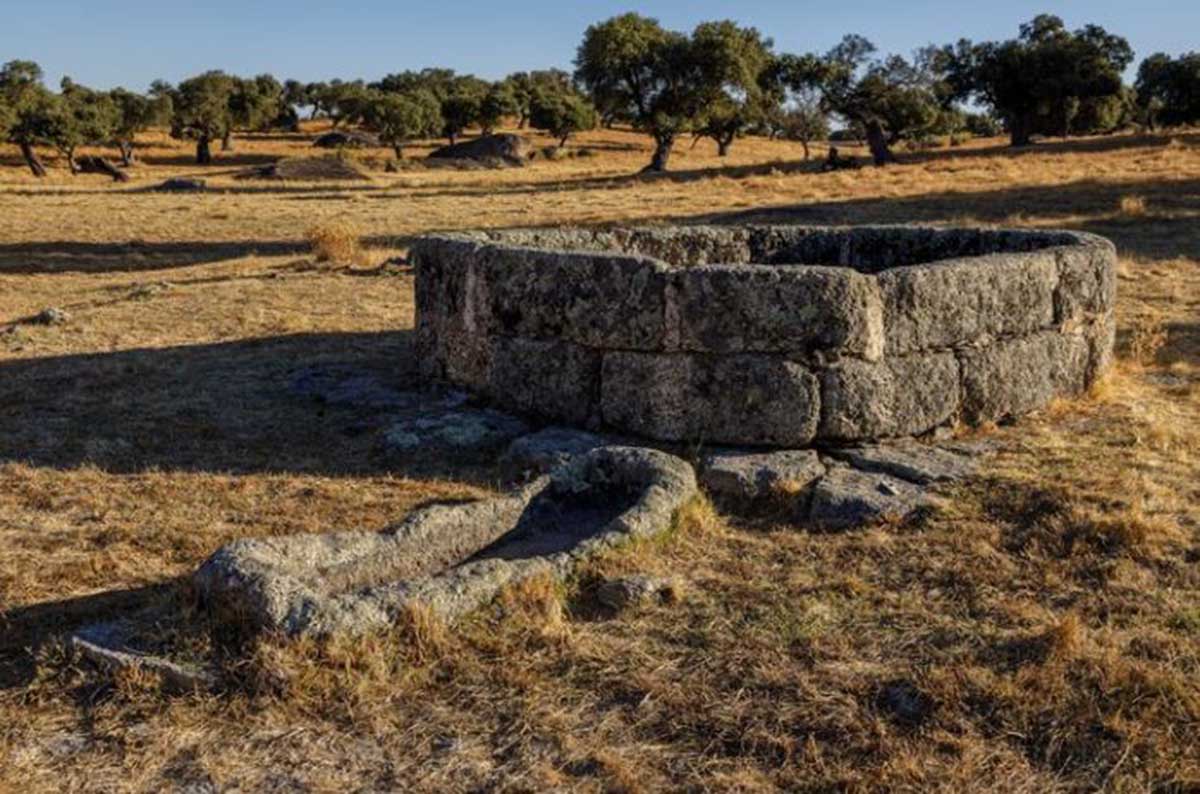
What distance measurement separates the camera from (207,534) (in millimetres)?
6148

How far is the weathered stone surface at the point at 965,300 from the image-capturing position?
24.5 feet

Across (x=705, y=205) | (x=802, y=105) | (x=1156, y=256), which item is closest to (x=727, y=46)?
(x=802, y=105)

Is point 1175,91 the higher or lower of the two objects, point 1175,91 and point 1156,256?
the higher

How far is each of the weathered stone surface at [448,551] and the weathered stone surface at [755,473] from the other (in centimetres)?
39

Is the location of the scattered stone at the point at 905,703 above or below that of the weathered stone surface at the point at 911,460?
below

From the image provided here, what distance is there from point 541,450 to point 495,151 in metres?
46.4

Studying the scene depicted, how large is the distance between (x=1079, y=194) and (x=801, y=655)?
68.8 feet

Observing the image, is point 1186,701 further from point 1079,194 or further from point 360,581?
point 1079,194

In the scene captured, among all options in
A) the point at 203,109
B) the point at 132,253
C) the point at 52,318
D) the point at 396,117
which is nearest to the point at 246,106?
the point at 203,109

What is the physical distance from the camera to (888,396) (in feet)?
24.2

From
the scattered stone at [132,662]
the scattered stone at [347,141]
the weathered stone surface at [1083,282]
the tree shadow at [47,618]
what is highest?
the scattered stone at [347,141]

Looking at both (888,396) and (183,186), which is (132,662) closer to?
(888,396)

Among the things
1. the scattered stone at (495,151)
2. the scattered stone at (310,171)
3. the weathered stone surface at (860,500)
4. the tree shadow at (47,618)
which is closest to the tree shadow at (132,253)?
the weathered stone surface at (860,500)

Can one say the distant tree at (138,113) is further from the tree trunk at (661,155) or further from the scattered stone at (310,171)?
the tree trunk at (661,155)
